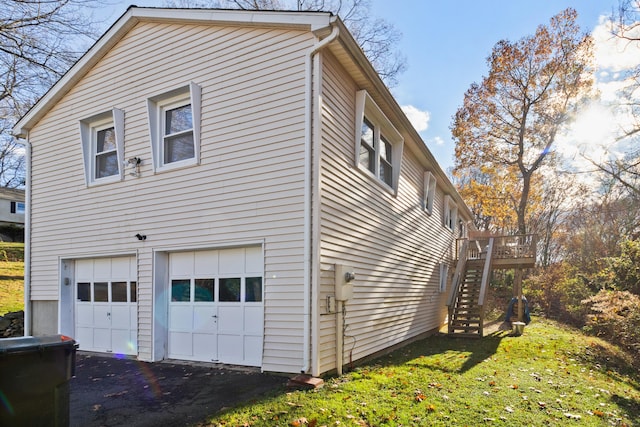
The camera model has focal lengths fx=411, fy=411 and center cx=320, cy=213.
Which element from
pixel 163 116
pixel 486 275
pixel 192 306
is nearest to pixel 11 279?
pixel 163 116

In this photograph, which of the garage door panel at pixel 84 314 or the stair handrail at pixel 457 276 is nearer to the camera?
the garage door panel at pixel 84 314

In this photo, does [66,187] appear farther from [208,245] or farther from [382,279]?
[382,279]

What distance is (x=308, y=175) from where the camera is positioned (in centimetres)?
667

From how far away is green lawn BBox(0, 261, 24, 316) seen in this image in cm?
1530

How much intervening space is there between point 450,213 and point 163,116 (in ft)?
46.8

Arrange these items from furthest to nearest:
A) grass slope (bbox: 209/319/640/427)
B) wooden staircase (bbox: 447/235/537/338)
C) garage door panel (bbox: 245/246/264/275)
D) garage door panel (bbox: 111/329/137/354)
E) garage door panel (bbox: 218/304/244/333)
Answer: wooden staircase (bbox: 447/235/537/338), garage door panel (bbox: 111/329/137/354), garage door panel (bbox: 218/304/244/333), garage door panel (bbox: 245/246/264/275), grass slope (bbox: 209/319/640/427)

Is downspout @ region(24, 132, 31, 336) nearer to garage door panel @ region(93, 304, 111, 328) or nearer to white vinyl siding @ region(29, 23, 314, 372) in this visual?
white vinyl siding @ region(29, 23, 314, 372)

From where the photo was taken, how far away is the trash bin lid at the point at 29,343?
3.85 metres

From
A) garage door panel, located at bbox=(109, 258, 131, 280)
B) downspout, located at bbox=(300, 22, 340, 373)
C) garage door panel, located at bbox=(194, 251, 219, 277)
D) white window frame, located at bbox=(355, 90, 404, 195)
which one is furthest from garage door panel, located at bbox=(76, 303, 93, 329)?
white window frame, located at bbox=(355, 90, 404, 195)

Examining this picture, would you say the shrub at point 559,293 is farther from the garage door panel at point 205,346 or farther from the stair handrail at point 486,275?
Result: the garage door panel at point 205,346

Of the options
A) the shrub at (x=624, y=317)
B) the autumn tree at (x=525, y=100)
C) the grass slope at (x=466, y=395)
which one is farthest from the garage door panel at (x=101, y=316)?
the autumn tree at (x=525, y=100)

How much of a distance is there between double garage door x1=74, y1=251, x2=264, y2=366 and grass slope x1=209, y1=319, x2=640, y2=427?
194cm

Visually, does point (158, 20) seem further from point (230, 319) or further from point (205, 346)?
point (205, 346)

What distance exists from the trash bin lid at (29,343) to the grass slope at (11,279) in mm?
12503
